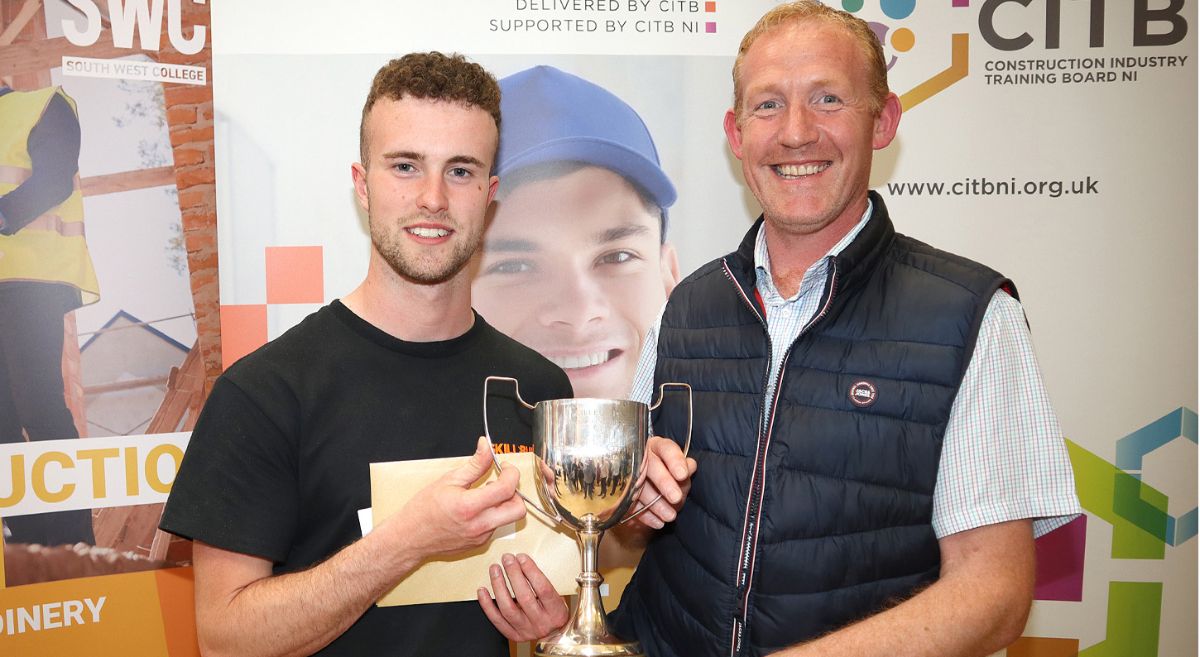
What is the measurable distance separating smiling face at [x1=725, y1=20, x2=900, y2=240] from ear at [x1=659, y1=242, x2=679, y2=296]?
0.97 meters

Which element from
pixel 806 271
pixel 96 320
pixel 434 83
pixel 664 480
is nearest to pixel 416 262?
pixel 434 83

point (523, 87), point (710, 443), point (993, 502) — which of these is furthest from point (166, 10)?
point (993, 502)

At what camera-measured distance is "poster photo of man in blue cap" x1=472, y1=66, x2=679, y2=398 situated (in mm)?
3121

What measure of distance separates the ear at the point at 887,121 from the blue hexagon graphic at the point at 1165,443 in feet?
4.98

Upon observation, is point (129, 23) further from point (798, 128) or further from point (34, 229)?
point (798, 128)

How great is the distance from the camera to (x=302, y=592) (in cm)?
203

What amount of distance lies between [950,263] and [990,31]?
4.63 ft

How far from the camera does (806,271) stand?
2.17 m

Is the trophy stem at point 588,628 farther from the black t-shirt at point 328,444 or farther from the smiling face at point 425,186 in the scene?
the smiling face at point 425,186

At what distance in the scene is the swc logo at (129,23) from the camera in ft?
10.8

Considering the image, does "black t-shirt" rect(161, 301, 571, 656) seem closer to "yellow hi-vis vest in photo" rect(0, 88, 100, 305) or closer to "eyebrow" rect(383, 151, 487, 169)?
"eyebrow" rect(383, 151, 487, 169)

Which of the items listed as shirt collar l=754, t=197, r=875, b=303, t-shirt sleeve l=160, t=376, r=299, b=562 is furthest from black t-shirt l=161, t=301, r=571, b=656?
shirt collar l=754, t=197, r=875, b=303

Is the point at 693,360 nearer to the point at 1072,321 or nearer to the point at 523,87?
the point at 523,87

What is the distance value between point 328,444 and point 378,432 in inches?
4.5
